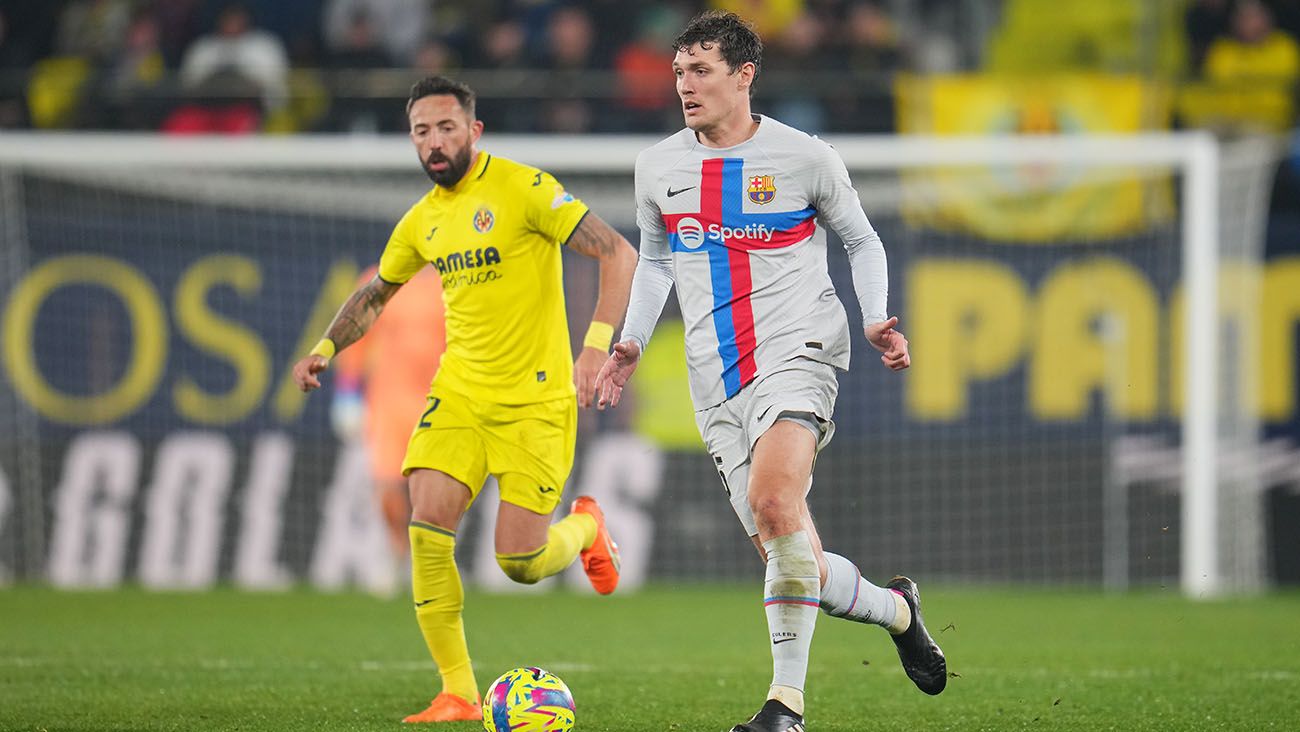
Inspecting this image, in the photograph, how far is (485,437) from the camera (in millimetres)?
6414

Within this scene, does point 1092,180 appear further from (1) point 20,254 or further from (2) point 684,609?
(1) point 20,254

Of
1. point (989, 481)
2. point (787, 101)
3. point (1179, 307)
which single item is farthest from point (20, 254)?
point (1179, 307)

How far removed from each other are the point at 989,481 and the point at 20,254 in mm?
6936

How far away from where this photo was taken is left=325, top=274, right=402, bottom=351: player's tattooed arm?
6.50 meters

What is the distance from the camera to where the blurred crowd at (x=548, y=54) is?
13.5m

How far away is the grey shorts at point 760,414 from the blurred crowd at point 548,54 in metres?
7.95

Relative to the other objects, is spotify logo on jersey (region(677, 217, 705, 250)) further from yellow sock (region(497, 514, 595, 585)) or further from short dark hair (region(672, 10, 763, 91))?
yellow sock (region(497, 514, 595, 585))

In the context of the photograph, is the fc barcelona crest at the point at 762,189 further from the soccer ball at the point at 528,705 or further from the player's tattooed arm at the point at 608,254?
the soccer ball at the point at 528,705

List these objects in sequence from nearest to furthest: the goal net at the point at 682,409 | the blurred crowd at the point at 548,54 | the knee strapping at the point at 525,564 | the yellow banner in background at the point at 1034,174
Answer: the knee strapping at the point at 525,564, the goal net at the point at 682,409, the yellow banner in background at the point at 1034,174, the blurred crowd at the point at 548,54

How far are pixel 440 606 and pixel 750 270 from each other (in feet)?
5.30

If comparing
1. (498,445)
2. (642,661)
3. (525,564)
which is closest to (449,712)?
(525,564)

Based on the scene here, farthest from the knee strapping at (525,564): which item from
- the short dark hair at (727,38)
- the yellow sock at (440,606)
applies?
the short dark hair at (727,38)

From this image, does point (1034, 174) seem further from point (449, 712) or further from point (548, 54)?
point (449, 712)

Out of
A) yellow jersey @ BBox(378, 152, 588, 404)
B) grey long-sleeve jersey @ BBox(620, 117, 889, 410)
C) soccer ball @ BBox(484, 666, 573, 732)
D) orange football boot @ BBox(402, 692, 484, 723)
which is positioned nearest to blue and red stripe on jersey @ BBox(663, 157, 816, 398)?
grey long-sleeve jersey @ BBox(620, 117, 889, 410)
